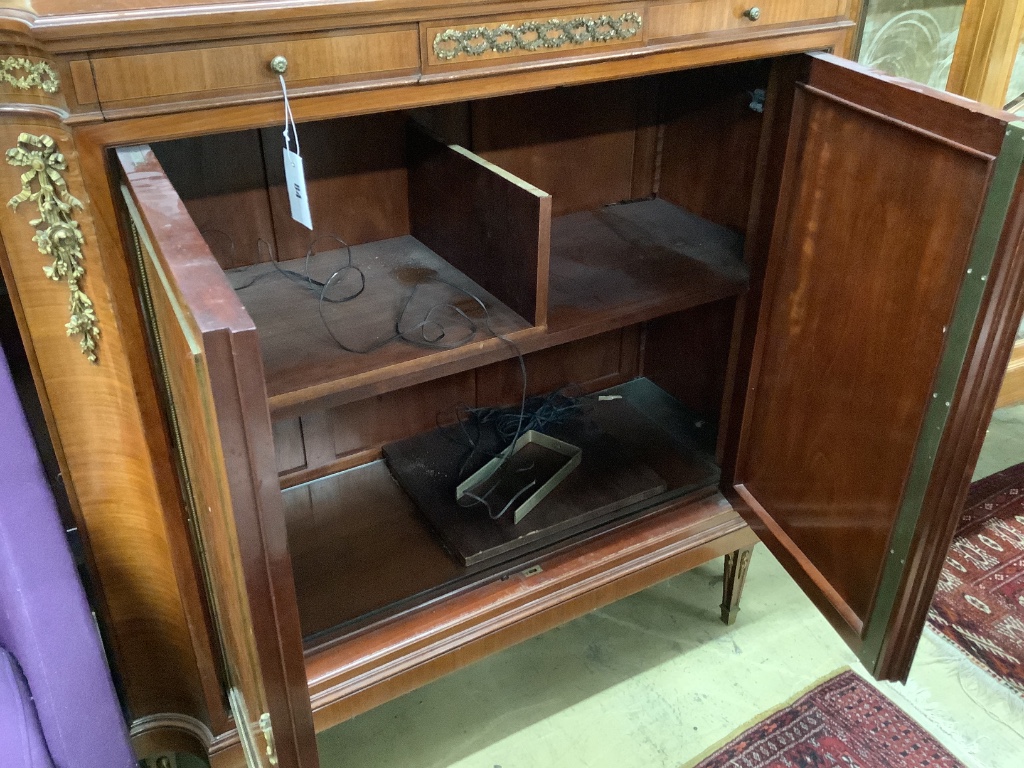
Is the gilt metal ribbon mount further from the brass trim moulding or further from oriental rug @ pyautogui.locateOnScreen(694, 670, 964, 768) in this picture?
oriental rug @ pyautogui.locateOnScreen(694, 670, 964, 768)

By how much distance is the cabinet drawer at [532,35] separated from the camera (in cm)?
87

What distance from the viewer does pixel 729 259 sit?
1.27 m

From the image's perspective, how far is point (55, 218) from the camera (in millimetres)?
782

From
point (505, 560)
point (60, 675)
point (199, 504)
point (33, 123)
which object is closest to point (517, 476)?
point (505, 560)

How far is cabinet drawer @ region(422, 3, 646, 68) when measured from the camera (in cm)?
87

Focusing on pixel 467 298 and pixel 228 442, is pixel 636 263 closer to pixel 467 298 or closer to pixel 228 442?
pixel 467 298

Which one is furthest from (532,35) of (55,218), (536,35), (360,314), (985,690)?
(985,690)

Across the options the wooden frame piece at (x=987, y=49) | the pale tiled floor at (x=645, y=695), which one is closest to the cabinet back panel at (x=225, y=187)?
the pale tiled floor at (x=645, y=695)

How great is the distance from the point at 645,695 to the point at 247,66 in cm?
109

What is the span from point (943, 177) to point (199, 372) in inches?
28.0

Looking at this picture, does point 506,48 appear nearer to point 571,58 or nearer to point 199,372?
point 571,58

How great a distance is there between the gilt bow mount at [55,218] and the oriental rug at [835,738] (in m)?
1.02

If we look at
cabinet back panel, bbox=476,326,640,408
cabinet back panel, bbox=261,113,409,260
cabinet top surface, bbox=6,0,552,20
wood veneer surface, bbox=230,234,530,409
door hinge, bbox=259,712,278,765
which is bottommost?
cabinet back panel, bbox=476,326,640,408

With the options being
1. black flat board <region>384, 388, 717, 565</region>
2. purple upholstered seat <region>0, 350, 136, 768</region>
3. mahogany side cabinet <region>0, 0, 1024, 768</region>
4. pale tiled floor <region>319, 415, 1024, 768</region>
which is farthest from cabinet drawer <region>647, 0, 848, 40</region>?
pale tiled floor <region>319, 415, 1024, 768</region>
